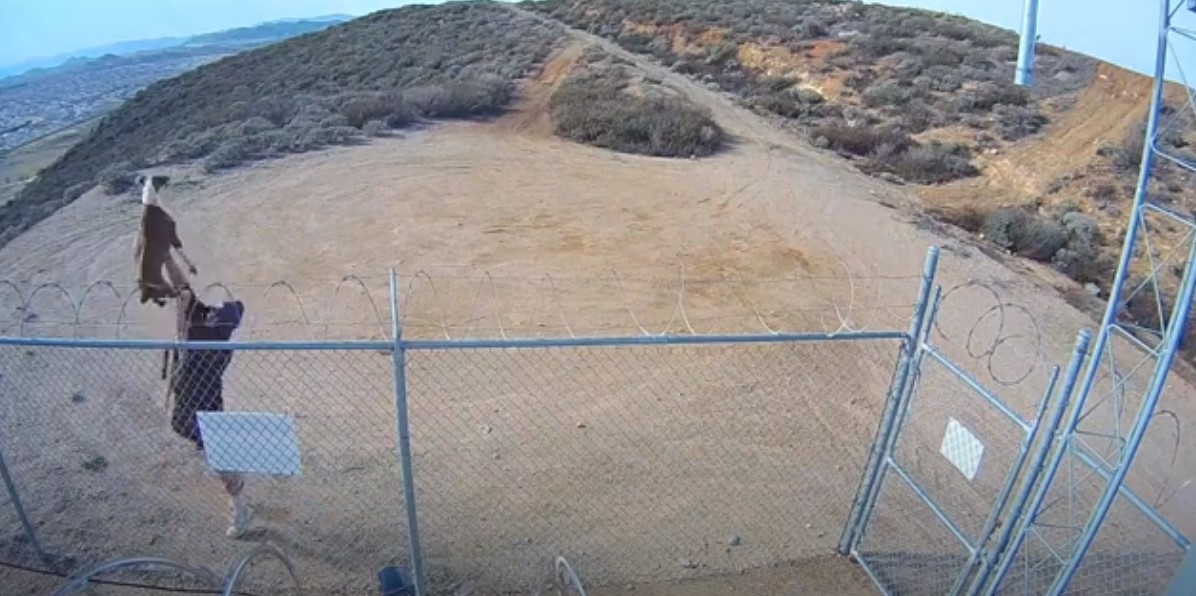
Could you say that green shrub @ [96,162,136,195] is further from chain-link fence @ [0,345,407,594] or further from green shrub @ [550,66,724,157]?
green shrub @ [550,66,724,157]

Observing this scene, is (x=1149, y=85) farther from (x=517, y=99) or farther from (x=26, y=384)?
(x=26, y=384)

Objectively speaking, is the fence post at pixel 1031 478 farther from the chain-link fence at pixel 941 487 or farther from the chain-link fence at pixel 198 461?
the chain-link fence at pixel 198 461

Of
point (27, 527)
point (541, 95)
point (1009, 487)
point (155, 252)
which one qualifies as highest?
point (155, 252)

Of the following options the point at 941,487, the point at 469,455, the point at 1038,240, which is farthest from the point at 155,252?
the point at 1038,240

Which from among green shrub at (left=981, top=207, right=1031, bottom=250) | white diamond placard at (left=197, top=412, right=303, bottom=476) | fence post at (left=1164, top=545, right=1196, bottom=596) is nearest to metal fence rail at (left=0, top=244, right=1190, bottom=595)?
white diamond placard at (left=197, top=412, right=303, bottom=476)

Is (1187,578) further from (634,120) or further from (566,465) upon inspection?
(634,120)

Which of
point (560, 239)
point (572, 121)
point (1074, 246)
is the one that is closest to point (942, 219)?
point (1074, 246)
